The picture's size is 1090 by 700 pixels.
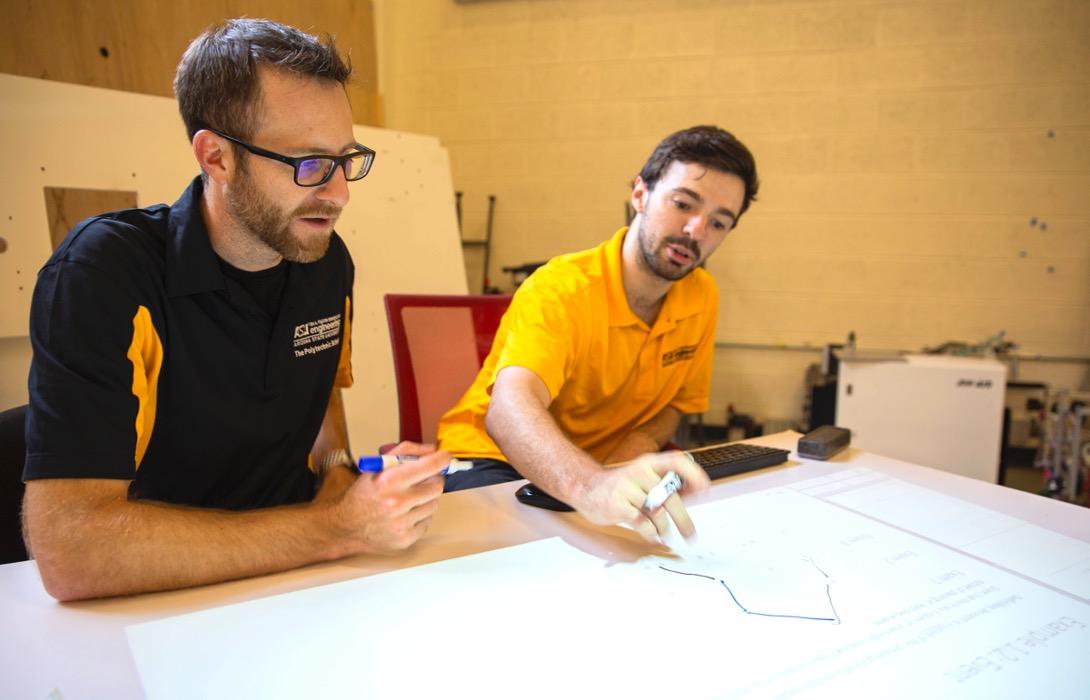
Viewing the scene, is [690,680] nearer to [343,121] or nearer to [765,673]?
[765,673]

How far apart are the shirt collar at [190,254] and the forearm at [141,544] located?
1.06 ft

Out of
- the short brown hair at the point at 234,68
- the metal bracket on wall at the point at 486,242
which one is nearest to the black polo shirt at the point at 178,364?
the short brown hair at the point at 234,68

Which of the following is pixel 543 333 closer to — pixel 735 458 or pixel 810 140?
pixel 735 458

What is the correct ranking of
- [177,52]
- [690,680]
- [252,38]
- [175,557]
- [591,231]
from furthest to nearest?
[591,231], [177,52], [252,38], [175,557], [690,680]

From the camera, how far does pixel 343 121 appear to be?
3.29 feet

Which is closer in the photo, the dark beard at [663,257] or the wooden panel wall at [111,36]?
the dark beard at [663,257]

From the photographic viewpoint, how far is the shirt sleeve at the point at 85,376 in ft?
2.42

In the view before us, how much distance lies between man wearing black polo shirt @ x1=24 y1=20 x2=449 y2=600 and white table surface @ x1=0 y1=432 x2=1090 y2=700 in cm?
3

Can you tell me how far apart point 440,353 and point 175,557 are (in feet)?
3.10

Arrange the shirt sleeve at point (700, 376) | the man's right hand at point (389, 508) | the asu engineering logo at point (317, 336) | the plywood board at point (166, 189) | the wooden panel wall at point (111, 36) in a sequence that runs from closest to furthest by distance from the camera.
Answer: the man's right hand at point (389, 508) < the asu engineering logo at point (317, 336) < the shirt sleeve at point (700, 376) < the plywood board at point (166, 189) < the wooden panel wall at point (111, 36)

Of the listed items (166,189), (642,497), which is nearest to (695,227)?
(642,497)

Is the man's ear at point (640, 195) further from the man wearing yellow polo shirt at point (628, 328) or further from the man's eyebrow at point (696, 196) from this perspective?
the man's eyebrow at point (696, 196)

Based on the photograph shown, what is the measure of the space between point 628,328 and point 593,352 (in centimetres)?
11

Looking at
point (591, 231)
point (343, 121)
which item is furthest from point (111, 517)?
point (591, 231)
